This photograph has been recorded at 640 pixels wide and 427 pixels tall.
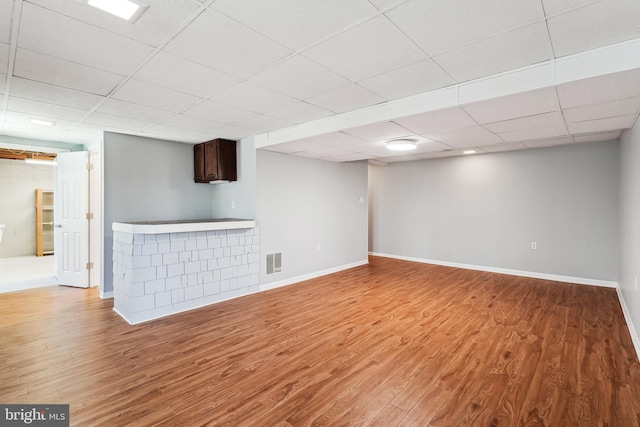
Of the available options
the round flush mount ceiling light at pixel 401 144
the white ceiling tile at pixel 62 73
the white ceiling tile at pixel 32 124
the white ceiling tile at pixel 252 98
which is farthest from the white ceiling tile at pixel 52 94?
the round flush mount ceiling light at pixel 401 144

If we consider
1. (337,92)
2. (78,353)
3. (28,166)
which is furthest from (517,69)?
(28,166)

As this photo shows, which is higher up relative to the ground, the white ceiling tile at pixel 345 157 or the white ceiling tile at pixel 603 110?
the white ceiling tile at pixel 345 157

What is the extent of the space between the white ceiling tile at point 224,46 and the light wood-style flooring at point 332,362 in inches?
95.2

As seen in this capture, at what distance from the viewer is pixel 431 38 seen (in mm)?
1906

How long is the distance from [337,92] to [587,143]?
482cm

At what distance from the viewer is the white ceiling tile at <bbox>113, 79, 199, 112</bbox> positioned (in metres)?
2.69

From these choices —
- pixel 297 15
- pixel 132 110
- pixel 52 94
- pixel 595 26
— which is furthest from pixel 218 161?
pixel 595 26

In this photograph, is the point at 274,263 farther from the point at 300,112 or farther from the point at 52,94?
the point at 52,94

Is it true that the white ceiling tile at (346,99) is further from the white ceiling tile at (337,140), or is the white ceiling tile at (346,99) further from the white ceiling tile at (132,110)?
the white ceiling tile at (132,110)

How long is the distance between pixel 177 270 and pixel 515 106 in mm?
4118

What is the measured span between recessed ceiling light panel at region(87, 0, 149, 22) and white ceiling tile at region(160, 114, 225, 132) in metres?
1.95

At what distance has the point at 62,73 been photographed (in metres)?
2.42

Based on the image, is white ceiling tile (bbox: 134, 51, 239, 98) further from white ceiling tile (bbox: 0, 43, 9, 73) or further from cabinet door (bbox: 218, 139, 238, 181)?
cabinet door (bbox: 218, 139, 238, 181)

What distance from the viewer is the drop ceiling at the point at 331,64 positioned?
1671 millimetres
